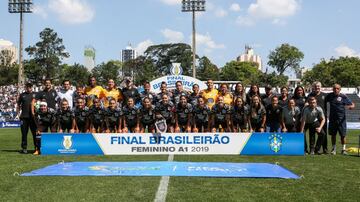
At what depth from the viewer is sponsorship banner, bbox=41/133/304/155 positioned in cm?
1185

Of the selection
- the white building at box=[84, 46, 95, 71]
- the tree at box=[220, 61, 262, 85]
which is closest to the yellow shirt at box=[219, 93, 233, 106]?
the tree at box=[220, 61, 262, 85]

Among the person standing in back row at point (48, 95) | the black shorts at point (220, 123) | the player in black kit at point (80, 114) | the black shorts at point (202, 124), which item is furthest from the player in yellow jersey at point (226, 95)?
the person standing in back row at point (48, 95)

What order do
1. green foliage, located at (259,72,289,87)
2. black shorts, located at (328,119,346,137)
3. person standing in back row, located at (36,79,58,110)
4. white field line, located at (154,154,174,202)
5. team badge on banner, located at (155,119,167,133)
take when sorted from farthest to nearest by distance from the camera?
1. green foliage, located at (259,72,289,87)
2. person standing in back row, located at (36,79,58,110)
3. black shorts, located at (328,119,346,137)
4. team badge on banner, located at (155,119,167,133)
5. white field line, located at (154,154,174,202)

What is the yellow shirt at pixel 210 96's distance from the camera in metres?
13.6

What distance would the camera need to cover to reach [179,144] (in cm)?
1190

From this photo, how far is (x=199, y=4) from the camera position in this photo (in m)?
39.2

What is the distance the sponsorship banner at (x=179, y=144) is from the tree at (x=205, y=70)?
89.4 meters

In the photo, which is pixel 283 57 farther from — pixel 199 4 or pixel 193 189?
pixel 193 189

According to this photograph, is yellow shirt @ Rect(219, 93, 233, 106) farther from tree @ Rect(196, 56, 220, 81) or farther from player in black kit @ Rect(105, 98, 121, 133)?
tree @ Rect(196, 56, 220, 81)

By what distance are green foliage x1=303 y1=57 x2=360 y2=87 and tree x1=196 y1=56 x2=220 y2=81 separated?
22.9m

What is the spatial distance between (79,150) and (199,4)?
29412 millimetres

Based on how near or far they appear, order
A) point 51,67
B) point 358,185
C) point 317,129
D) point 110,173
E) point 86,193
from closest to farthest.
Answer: point 86,193, point 358,185, point 110,173, point 317,129, point 51,67

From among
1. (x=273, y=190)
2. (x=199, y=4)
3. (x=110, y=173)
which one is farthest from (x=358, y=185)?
(x=199, y=4)

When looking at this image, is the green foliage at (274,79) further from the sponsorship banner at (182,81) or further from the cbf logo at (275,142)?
the cbf logo at (275,142)
